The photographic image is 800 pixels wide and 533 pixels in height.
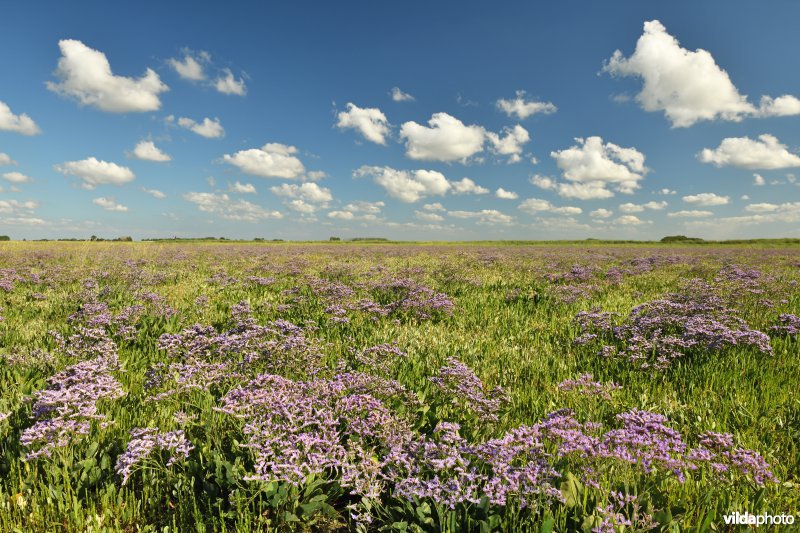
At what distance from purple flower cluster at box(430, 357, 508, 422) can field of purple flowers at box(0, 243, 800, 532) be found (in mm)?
28

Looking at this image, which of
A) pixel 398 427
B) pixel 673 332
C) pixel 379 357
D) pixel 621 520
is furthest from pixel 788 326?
pixel 398 427

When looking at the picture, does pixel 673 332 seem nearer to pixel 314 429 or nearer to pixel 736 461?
pixel 736 461

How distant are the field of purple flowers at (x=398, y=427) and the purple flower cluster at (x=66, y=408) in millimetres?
28

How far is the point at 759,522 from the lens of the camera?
2.66m

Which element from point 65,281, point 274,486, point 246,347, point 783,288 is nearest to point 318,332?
point 246,347

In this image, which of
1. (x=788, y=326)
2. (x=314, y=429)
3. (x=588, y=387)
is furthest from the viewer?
(x=788, y=326)

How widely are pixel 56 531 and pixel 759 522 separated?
4.91 m

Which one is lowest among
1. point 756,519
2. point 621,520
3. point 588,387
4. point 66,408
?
point 756,519

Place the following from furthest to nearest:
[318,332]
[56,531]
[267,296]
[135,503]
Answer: [267,296] < [318,332] < [135,503] < [56,531]

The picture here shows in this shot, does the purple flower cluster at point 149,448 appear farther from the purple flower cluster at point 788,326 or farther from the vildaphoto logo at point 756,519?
the purple flower cluster at point 788,326

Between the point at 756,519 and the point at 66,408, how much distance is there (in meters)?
5.33

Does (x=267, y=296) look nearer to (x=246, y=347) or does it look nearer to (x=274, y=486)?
(x=246, y=347)

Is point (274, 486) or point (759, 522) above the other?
point (274, 486)

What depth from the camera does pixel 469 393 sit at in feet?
12.8
